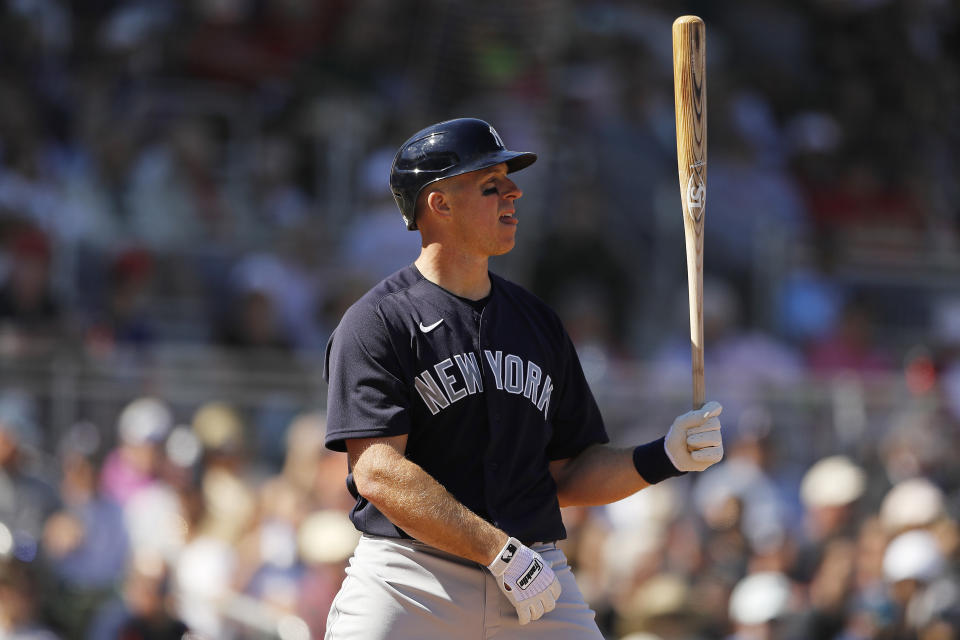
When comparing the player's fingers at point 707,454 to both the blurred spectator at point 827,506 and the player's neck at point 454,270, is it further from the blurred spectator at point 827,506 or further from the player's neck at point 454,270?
the blurred spectator at point 827,506

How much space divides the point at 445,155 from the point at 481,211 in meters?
0.18

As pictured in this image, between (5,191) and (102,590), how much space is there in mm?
3363

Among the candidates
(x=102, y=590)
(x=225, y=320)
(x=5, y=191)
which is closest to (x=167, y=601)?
(x=102, y=590)

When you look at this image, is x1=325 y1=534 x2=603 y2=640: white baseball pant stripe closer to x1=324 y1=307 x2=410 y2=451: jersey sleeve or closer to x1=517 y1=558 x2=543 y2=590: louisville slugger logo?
x1=517 y1=558 x2=543 y2=590: louisville slugger logo

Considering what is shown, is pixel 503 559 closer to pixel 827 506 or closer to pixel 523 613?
pixel 523 613

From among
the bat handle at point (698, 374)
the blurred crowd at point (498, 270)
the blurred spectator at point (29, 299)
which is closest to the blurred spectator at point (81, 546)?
the blurred crowd at point (498, 270)

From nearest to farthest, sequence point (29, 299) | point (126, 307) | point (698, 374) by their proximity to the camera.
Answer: point (698, 374) → point (29, 299) → point (126, 307)

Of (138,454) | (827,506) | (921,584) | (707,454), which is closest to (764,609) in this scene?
(921,584)

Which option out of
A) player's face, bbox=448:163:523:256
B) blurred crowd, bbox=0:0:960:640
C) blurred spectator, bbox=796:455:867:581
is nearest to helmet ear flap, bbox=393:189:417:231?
player's face, bbox=448:163:523:256

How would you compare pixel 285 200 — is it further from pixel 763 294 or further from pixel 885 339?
pixel 885 339

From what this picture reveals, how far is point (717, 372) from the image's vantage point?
9062 millimetres

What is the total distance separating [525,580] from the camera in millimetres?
3541

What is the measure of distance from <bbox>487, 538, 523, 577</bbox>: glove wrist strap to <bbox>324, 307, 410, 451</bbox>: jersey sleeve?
38cm

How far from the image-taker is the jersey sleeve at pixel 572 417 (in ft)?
13.2
